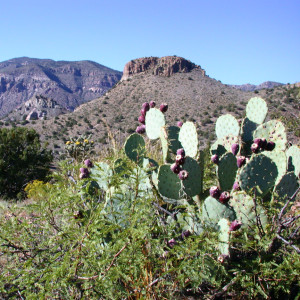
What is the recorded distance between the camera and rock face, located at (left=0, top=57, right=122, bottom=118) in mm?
122562

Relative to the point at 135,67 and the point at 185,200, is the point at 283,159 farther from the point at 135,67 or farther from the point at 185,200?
the point at 135,67

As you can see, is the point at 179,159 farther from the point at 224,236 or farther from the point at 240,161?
the point at 224,236

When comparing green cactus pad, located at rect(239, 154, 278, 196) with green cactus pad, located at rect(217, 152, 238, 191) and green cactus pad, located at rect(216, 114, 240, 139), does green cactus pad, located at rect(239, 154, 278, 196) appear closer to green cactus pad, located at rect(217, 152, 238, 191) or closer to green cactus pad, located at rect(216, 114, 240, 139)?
green cactus pad, located at rect(217, 152, 238, 191)

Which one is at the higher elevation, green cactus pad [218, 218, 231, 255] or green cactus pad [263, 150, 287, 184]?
green cactus pad [263, 150, 287, 184]

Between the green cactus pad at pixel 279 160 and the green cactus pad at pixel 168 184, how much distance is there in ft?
2.62

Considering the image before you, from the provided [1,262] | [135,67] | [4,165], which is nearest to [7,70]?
[135,67]

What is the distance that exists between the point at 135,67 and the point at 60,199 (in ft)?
187

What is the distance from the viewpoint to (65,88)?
12962 cm

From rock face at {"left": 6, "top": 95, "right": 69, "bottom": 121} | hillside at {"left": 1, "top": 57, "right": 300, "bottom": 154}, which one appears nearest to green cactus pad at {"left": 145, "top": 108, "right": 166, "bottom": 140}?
hillside at {"left": 1, "top": 57, "right": 300, "bottom": 154}

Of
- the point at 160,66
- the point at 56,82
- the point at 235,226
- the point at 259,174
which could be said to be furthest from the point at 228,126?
the point at 56,82

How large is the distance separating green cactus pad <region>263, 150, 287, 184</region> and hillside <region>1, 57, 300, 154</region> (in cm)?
2223

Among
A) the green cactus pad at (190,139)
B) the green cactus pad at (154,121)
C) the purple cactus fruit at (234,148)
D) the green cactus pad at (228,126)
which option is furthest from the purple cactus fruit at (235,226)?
the green cactus pad at (228,126)

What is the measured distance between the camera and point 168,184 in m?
2.55

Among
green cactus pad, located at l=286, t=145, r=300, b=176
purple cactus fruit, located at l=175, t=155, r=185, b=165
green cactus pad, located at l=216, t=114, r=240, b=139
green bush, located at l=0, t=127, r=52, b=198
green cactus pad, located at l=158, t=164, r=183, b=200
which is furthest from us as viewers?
green bush, located at l=0, t=127, r=52, b=198
